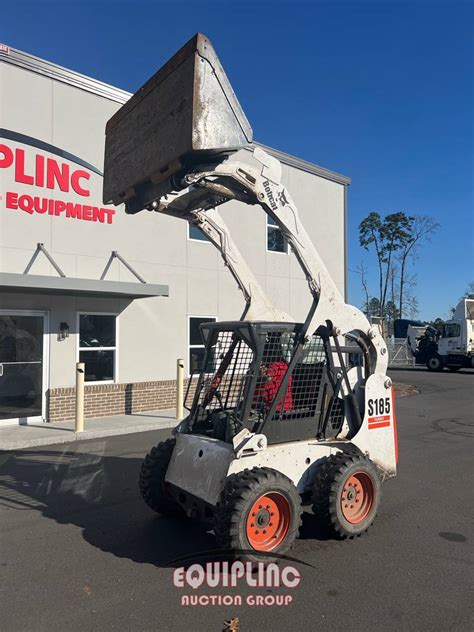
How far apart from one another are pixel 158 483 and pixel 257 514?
138 cm

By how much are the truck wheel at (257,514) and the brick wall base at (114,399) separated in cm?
709

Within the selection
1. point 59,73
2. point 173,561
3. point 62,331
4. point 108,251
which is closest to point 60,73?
point 59,73

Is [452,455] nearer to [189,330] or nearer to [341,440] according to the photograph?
[341,440]

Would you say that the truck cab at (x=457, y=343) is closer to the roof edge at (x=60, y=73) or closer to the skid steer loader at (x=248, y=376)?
the roof edge at (x=60, y=73)

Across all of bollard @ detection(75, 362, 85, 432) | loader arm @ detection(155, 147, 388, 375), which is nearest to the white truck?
bollard @ detection(75, 362, 85, 432)

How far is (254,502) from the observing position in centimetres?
418

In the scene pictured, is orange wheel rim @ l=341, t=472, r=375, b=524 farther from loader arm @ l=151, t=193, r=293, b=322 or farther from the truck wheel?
loader arm @ l=151, t=193, r=293, b=322

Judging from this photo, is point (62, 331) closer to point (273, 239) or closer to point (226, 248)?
point (226, 248)

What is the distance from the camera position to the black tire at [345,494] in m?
4.70

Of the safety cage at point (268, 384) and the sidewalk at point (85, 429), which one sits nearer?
the safety cage at point (268, 384)

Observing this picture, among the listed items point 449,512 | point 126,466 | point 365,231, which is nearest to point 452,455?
point 449,512

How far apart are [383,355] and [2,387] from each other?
24.9 feet

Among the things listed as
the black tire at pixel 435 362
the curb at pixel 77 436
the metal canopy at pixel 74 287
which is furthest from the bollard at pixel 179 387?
the black tire at pixel 435 362

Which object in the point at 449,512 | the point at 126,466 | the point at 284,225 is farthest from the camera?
the point at 126,466
